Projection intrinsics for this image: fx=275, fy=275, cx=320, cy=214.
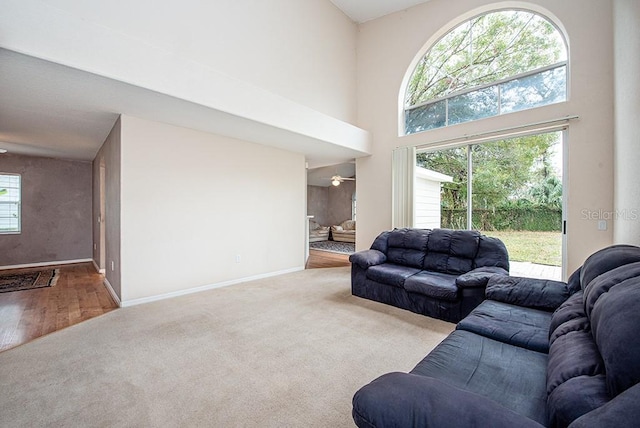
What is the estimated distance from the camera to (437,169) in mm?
5000

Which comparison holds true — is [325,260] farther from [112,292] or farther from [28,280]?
[28,280]

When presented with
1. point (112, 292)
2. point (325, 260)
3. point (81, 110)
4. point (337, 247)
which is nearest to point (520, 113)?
point (325, 260)

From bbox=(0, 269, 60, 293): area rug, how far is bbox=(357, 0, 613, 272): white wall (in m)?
5.54

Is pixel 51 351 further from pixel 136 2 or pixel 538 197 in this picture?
pixel 538 197

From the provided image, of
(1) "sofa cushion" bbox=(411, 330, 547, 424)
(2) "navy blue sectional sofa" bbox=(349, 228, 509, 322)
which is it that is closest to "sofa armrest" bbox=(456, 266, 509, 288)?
(2) "navy blue sectional sofa" bbox=(349, 228, 509, 322)

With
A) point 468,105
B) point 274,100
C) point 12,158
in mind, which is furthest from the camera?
point 12,158

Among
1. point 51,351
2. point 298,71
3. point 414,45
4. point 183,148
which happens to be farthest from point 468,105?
point 51,351

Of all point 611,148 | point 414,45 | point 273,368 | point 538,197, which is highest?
point 414,45

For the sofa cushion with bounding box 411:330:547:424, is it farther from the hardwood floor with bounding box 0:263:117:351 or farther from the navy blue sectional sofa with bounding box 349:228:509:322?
the hardwood floor with bounding box 0:263:117:351

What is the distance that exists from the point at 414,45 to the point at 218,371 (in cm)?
577

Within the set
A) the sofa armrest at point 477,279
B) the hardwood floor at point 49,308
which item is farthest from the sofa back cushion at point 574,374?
the hardwood floor at point 49,308

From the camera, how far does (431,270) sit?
366 centimetres

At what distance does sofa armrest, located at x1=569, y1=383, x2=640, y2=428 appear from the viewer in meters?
0.62

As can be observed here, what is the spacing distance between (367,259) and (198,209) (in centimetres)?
254
